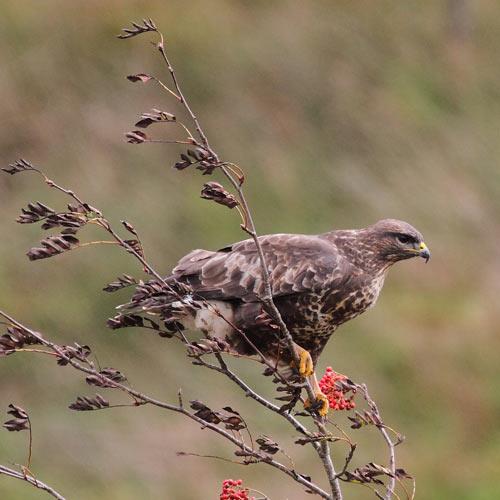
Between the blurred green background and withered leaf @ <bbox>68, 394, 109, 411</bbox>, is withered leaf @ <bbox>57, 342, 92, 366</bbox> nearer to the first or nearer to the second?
withered leaf @ <bbox>68, 394, 109, 411</bbox>

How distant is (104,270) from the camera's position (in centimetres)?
1252

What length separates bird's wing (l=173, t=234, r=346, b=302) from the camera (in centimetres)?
667

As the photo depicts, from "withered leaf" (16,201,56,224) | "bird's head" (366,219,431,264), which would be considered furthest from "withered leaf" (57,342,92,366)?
"bird's head" (366,219,431,264)

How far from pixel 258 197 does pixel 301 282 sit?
7.74 m

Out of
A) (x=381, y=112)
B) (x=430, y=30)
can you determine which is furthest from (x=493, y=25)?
(x=381, y=112)

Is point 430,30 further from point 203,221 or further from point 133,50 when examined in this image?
point 203,221

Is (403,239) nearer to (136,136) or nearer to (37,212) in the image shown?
(136,136)

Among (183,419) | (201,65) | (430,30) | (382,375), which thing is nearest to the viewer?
(183,419)

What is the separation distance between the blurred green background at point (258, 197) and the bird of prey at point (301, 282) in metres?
4.40

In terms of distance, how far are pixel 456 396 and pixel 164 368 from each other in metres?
3.32

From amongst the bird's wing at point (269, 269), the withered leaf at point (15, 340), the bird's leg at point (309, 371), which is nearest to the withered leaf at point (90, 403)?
the withered leaf at point (15, 340)

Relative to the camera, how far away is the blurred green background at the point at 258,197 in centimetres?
1171

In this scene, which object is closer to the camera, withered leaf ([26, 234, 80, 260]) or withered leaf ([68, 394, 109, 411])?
withered leaf ([26, 234, 80, 260])

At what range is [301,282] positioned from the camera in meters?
6.65
